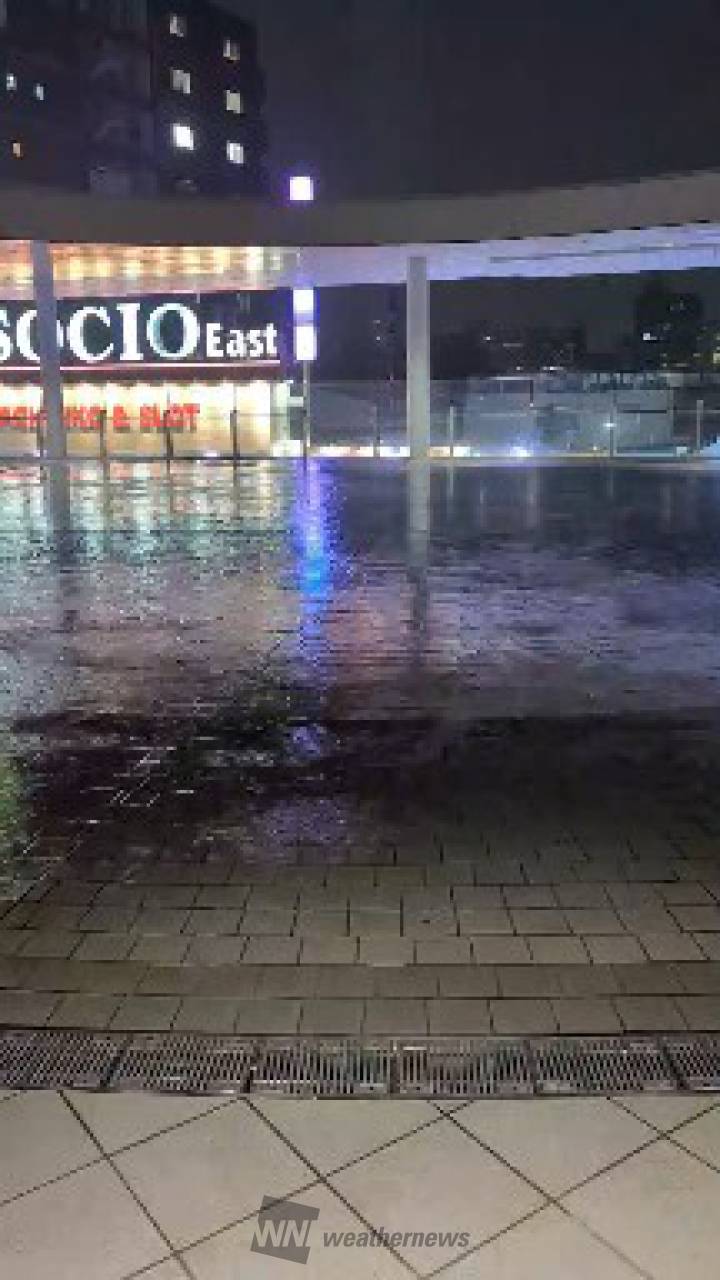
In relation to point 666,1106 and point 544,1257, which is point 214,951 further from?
point 544,1257

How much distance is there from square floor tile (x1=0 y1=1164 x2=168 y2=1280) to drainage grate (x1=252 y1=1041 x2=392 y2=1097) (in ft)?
2.00

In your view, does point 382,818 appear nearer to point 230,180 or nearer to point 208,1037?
point 208,1037

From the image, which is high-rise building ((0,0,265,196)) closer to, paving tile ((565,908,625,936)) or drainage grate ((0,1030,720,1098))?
paving tile ((565,908,625,936))

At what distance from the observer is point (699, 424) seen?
27672mm

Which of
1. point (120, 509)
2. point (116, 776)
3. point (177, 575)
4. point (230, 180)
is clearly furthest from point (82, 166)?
point (116, 776)

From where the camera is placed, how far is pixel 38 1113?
3279mm

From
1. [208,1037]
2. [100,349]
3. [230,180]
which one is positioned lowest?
[208,1037]

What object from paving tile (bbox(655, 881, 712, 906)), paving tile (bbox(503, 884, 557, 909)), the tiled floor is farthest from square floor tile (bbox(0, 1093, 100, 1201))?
paving tile (bbox(655, 881, 712, 906))

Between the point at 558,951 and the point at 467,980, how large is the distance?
43 cm

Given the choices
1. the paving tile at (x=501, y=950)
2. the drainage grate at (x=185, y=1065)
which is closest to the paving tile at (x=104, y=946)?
the drainage grate at (x=185, y=1065)

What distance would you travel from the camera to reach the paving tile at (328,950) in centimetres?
420

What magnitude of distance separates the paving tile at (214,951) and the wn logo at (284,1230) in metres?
1.37

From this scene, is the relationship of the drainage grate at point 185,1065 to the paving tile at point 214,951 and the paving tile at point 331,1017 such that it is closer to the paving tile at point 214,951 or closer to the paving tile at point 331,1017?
the paving tile at point 331,1017

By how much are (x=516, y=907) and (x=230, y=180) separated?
89629mm
